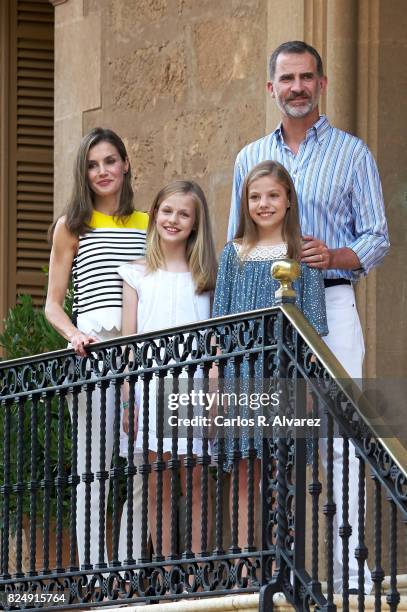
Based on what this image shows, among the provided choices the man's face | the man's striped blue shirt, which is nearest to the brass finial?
the man's striped blue shirt

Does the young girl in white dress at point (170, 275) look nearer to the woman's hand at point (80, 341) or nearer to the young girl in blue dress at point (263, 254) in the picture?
the woman's hand at point (80, 341)

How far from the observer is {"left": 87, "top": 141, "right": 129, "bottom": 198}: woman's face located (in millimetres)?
8305

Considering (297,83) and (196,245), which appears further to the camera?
(196,245)

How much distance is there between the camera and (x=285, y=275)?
22.8 ft

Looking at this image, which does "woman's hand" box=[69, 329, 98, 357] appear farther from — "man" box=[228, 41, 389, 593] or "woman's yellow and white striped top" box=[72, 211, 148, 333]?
"man" box=[228, 41, 389, 593]

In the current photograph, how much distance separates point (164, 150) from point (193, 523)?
3.79 m

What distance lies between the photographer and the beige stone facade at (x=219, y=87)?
972 centimetres

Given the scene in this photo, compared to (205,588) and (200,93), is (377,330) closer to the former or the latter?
(200,93)

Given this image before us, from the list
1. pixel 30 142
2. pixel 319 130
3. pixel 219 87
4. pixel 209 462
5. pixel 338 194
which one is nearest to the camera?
pixel 209 462

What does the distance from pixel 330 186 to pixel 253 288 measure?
0.58 meters

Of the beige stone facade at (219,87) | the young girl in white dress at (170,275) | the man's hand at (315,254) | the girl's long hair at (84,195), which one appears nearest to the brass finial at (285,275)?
the man's hand at (315,254)

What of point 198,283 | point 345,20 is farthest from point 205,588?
point 345,20

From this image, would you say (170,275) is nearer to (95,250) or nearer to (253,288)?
(95,250)

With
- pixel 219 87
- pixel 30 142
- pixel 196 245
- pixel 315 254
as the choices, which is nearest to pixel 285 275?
pixel 315 254
